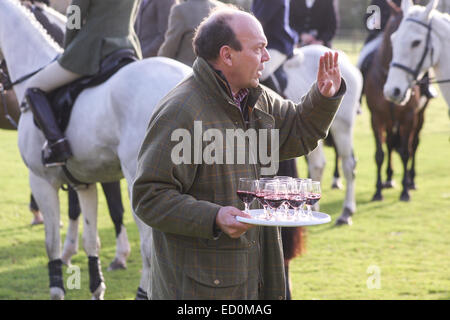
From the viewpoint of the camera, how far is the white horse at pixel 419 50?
22.1 feet

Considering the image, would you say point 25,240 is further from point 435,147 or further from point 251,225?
point 435,147

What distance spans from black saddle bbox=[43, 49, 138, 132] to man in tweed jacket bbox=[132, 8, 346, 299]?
2177 mm

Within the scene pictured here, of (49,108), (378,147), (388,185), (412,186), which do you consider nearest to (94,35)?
(49,108)

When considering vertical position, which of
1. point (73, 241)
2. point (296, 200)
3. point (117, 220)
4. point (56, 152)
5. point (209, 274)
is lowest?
point (73, 241)

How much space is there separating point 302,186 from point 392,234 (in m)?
5.49

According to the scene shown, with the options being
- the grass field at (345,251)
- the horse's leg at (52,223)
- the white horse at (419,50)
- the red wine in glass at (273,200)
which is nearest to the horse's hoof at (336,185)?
the grass field at (345,251)

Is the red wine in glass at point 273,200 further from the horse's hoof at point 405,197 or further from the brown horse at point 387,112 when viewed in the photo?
the horse's hoof at point 405,197

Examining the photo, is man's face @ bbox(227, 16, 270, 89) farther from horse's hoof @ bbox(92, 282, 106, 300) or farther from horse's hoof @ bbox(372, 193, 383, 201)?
horse's hoof @ bbox(372, 193, 383, 201)

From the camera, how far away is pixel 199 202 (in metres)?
2.67

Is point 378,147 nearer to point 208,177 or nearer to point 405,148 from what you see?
point 405,148

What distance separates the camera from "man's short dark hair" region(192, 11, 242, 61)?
9.08 ft

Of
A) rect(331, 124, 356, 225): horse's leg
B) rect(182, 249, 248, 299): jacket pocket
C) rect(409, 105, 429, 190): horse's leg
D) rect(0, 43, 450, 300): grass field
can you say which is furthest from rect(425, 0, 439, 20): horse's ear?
rect(182, 249, 248, 299): jacket pocket

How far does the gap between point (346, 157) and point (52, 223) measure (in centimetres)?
426
